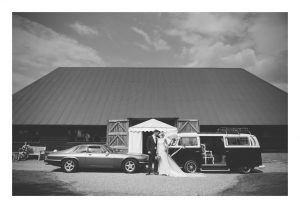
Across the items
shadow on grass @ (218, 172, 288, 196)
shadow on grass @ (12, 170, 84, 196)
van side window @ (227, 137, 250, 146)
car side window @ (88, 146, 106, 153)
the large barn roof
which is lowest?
shadow on grass @ (218, 172, 288, 196)

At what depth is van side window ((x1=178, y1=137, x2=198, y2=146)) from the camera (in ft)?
39.7

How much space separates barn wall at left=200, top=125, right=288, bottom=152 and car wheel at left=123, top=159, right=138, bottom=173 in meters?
7.82

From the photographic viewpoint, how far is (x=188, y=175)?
11.1m

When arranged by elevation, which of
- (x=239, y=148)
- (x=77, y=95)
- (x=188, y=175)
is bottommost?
(x=188, y=175)

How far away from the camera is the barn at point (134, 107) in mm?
18297

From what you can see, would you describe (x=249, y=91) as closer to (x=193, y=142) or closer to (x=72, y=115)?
(x=193, y=142)

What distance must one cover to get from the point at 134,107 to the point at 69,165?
8.24 meters

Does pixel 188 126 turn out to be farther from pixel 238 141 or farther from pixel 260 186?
pixel 260 186

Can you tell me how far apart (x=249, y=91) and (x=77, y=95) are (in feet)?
48.9

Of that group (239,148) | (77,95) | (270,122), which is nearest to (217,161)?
(239,148)

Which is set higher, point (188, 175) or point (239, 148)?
point (239, 148)

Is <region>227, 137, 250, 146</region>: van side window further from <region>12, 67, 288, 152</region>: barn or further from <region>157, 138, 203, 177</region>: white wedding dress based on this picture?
<region>12, 67, 288, 152</region>: barn

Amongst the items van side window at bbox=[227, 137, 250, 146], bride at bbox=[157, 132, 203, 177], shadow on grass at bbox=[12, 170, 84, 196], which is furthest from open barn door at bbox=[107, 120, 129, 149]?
van side window at bbox=[227, 137, 250, 146]

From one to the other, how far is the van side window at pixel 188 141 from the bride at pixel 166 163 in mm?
698
